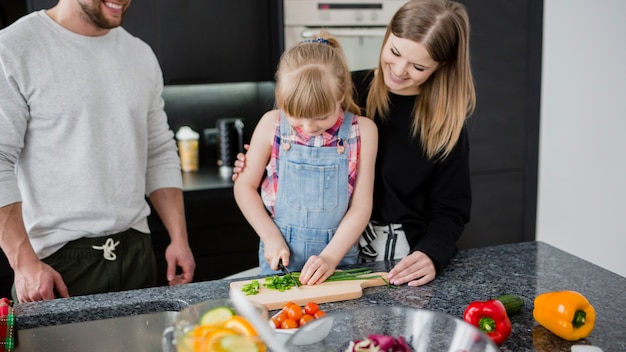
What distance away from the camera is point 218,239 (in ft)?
8.81

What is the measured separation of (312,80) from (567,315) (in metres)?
0.71

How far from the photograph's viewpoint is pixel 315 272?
128 cm

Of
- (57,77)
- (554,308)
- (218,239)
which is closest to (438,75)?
(554,308)

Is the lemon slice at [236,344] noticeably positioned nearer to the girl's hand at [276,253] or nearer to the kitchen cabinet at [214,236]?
the girl's hand at [276,253]

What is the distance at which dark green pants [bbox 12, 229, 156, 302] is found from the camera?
1591 millimetres

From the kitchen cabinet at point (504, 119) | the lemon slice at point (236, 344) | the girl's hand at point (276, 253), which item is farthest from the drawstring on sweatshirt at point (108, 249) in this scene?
the kitchen cabinet at point (504, 119)

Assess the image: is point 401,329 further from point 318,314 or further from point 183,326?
point 183,326

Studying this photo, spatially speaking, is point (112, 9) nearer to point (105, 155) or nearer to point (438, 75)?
point (105, 155)

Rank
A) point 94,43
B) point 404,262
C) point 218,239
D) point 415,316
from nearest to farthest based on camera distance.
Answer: point 415,316 → point 404,262 → point 94,43 → point 218,239

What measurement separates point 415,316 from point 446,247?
0.50 meters

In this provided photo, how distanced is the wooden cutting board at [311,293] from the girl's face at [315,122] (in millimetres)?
361

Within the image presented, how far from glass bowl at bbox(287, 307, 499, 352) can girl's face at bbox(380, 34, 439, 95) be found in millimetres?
685

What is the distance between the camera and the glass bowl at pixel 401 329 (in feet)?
2.96

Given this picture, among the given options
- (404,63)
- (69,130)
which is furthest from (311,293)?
(69,130)
